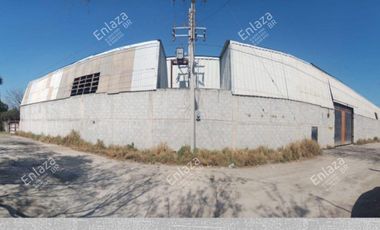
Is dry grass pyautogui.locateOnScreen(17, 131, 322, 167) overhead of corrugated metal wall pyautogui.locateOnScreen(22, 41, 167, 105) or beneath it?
beneath

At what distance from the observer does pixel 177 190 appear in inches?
263

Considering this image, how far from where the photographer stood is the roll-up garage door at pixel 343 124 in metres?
21.2

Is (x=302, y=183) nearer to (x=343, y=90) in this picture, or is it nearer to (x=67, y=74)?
(x=67, y=74)

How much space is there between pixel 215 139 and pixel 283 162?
311 centimetres

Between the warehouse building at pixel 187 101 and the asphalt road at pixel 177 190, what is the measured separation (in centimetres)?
247

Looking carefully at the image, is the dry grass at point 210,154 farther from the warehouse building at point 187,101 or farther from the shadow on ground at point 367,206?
the shadow on ground at point 367,206

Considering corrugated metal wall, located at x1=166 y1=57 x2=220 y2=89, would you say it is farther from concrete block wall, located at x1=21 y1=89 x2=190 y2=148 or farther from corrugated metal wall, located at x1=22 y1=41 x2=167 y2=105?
concrete block wall, located at x1=21 y1=89 x2=190 y2=148

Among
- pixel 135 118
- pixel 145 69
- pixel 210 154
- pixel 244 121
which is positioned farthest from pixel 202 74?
pixel 210 154

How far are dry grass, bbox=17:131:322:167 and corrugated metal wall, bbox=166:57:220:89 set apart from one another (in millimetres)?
7360

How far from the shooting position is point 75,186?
6945 millimetres

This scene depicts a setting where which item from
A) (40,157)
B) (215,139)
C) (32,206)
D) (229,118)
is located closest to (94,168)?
(40,157)

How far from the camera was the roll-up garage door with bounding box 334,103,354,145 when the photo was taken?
2122 cm

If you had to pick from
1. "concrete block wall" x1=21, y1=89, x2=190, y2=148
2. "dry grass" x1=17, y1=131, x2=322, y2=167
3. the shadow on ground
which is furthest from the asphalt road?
"concrete block wall" x1=21, y1=89, x2=190, y2=148

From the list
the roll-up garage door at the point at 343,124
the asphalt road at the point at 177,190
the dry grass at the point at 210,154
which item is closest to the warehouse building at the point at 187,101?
the dry grass at the point at 210,154
